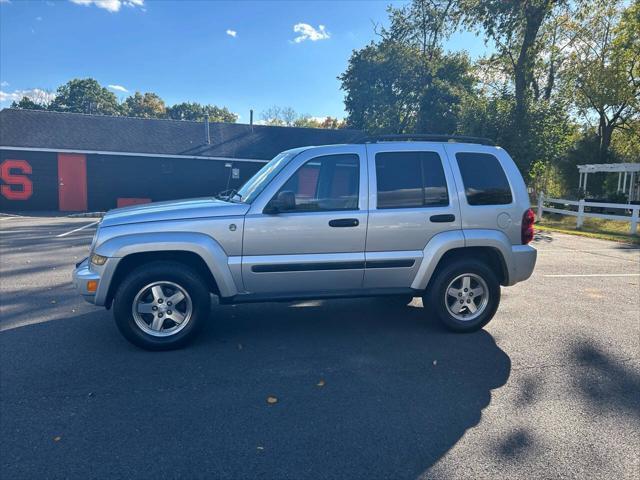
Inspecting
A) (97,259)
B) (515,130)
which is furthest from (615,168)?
(97,259)

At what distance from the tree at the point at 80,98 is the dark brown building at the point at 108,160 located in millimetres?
41927

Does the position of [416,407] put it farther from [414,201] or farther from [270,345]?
[414,201]

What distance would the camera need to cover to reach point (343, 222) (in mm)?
4625

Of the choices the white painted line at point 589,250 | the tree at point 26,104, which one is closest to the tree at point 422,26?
the white painted line at point 589,250

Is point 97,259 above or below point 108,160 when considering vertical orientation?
below

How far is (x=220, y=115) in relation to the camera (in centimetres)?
8281

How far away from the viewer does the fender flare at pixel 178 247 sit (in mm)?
4320

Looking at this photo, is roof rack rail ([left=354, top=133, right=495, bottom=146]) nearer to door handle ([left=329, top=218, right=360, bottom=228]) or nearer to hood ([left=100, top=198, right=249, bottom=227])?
door handle ([left=329, top=218, right=360, bottom=228])

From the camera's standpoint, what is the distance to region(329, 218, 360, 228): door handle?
181 inches

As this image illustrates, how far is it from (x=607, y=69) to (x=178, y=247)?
31.9 m

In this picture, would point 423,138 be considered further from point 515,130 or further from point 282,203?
point 515,130

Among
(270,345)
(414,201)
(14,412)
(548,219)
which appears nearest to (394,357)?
(270,345)

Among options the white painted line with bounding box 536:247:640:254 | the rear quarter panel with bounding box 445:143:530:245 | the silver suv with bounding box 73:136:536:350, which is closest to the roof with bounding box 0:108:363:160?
the white painted line with bounding box 536:247:640:254

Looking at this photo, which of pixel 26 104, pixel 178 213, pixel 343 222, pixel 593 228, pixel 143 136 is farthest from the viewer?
pixel 26 104
